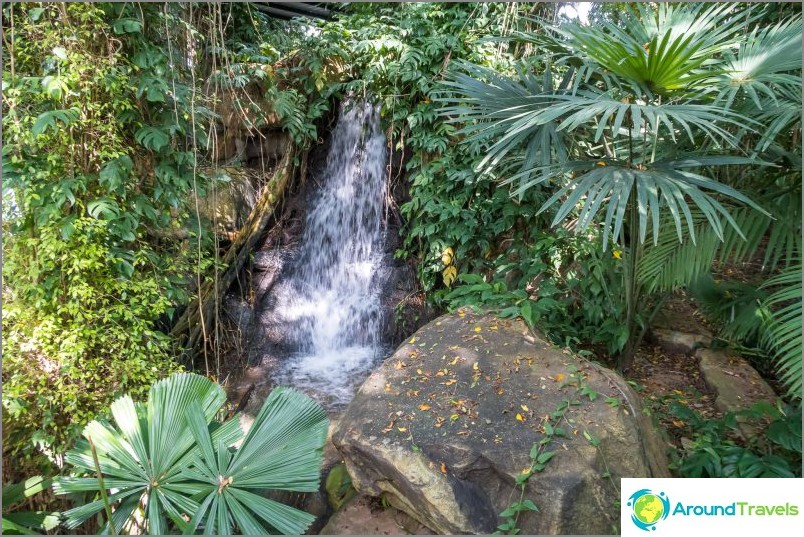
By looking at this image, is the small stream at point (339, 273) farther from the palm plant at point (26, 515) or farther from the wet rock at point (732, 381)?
the wet rock at point (732, 381)

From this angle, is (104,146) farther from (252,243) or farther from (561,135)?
(561,135)

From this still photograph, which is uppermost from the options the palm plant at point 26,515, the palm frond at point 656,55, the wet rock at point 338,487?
the palm frond at point 656,55

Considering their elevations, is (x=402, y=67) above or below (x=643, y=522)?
above

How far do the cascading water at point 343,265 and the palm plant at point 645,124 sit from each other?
2416 millimetres

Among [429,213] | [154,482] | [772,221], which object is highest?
[772,221]

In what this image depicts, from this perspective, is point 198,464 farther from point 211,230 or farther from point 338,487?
point 211,230

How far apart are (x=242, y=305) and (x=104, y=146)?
242cm

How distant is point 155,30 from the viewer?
3174mm

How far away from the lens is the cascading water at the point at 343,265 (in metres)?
5.23

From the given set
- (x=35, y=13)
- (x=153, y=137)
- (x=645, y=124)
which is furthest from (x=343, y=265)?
(x=645, y=124)

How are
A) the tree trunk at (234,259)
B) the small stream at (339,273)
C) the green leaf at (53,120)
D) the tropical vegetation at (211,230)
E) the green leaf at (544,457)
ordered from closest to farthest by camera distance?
the tropical vegetation at (211,230)
the green leaf at (544,457)
the green leaf at (53,120)
the tree trunk at (234,259)
the small stream at (339,273)

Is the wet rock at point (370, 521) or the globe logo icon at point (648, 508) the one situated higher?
the globe logo icon at point (648, 508)

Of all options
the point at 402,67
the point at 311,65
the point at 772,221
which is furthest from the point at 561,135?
the point at 311,65

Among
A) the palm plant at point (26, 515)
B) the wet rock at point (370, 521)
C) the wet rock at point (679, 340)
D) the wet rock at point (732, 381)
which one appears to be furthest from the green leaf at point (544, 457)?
the wet rock at point (679, 340)
